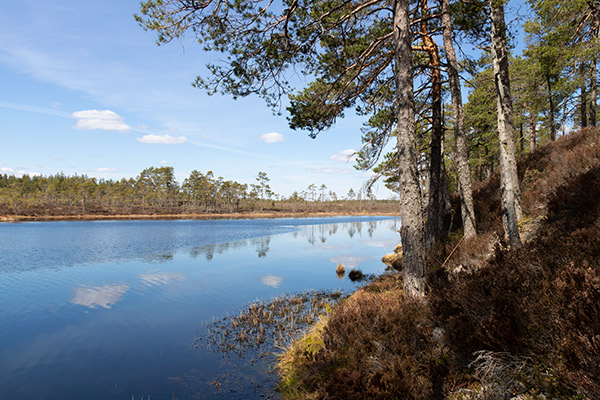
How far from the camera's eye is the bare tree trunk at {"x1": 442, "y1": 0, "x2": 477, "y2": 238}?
9500 mm

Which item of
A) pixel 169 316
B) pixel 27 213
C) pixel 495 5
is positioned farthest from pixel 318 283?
pixel 27 213

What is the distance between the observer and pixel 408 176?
20.6 feet

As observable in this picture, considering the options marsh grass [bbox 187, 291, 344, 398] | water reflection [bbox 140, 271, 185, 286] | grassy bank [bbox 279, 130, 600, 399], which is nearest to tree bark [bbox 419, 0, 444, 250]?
grassy bank [bbox 279, 130, 600, 399]

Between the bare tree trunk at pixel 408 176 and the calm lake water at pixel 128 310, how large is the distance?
4.11 metres

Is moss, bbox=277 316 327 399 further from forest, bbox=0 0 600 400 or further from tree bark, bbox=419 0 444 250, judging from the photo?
tree bark, bbox=419 0 444 250

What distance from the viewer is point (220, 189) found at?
115 meters

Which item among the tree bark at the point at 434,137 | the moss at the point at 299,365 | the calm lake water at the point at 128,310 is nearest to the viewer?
the moss at the point at 299,365

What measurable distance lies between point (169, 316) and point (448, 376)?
1047 cm

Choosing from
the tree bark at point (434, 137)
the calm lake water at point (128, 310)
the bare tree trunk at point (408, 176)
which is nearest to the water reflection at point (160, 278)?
the calm lake water at point (128, 310)

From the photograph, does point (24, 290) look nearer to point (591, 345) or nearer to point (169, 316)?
point (169, 316)

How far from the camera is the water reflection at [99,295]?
12829 millimetres

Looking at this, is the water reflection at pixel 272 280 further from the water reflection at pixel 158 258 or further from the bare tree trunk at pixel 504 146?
the bare tree trunk at pixel 504 146

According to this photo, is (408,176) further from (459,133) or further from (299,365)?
(459,133)

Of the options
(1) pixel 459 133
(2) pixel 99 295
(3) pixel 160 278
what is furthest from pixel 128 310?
(1) pixel 459 133
